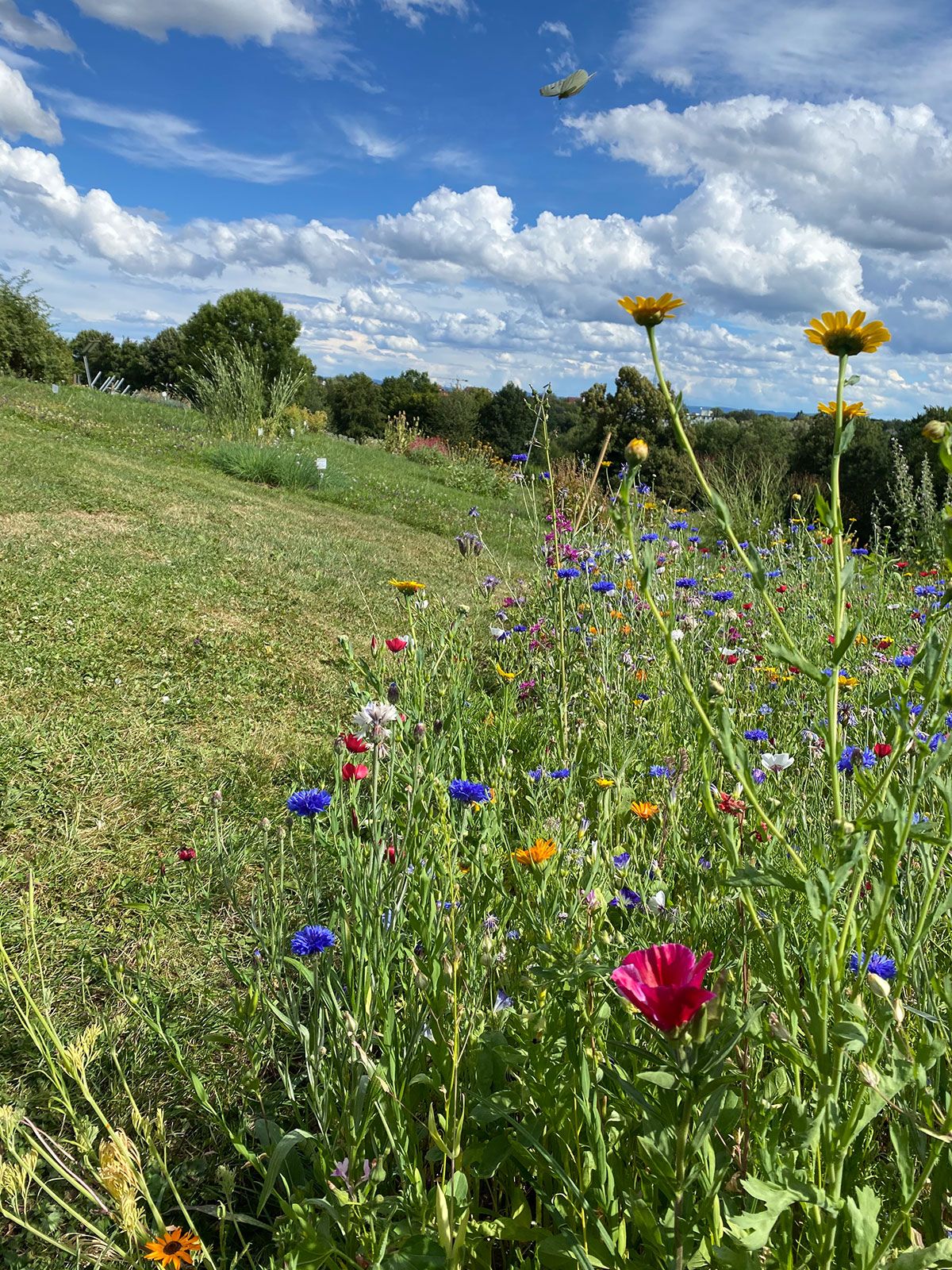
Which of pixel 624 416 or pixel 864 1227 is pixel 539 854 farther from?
pixel 624 416

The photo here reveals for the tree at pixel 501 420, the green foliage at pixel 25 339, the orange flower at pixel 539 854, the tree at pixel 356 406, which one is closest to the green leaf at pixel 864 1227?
the orange flower at pixel 539 854

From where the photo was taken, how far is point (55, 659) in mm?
3387

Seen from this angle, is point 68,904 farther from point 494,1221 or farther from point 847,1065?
point 847,1065

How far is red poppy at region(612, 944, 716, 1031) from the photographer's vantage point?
600 millimetres

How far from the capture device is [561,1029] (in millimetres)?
1104

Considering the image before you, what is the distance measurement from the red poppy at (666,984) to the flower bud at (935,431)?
0.62 m

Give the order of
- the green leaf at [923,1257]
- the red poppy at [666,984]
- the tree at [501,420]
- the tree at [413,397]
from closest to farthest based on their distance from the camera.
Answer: the red poppy at [666,984], the green leaf at [923,1257], the tree at [501,420], the tree at [413,397]

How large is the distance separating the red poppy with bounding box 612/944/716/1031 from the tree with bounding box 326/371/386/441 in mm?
47273

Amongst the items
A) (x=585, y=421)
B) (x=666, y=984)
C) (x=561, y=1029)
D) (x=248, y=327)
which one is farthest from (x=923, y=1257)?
(x=248, y=327)

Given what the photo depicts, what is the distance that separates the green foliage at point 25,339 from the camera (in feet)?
66.1

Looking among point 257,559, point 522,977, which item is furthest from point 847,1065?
point 257,559

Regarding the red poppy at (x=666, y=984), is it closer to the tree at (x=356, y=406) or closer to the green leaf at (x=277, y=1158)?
the green leaf at (x=277, y=1158)

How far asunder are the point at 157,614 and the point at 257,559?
1.54 meters

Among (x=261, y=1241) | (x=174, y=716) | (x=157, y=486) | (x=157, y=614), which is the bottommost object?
(x=261, y=1241)
